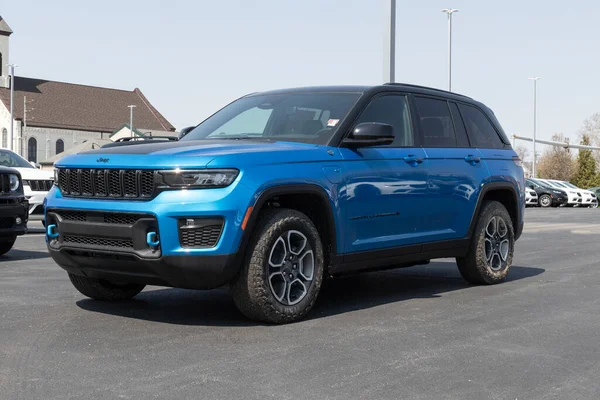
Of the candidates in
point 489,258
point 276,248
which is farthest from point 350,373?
point 489,258

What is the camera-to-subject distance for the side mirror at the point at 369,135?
665 cm

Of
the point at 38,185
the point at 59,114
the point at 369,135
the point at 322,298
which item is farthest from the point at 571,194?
the point at 59,114

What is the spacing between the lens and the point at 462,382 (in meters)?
4.54

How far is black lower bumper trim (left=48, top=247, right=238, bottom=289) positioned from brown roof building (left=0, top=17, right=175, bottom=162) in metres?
90.0

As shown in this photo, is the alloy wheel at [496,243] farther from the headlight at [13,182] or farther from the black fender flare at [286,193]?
the headlight at [13,182]

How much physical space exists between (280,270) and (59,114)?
315ft

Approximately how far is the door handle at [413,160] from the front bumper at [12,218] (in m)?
5.37

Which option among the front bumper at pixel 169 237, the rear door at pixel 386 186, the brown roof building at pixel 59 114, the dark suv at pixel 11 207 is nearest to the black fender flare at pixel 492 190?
the rear door at pixel 386 186

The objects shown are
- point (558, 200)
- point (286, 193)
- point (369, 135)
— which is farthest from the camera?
point (558, 200)

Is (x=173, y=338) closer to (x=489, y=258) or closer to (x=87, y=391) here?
(x=87, y=391)

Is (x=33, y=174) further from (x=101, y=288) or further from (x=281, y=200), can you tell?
(x=281, y=200)

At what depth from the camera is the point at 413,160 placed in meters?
7.38

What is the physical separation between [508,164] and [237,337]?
4.24 metres

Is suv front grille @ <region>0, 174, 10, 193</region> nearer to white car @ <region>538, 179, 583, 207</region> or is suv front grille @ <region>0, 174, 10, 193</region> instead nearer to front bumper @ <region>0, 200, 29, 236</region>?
front bumper @ <region>0, 200, 29, 236</region>
